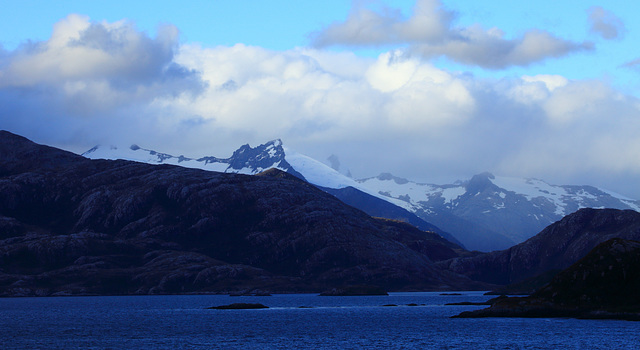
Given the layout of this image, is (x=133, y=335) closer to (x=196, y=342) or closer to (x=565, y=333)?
(x=196, y=342)

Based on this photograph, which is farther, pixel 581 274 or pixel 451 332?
pixel 581 274

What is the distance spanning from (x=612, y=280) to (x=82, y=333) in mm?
120967

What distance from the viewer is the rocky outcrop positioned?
185250mm

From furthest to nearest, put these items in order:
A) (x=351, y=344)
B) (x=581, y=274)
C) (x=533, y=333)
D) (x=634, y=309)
Answer: (x=581, y=274) < (x=634, y=309) < (x=533, y=333) < (x=351, y=344)

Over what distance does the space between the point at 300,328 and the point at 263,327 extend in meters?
10.2

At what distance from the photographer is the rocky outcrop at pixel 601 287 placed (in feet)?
608

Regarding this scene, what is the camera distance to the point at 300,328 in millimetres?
194625

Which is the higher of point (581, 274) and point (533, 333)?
point (581, 274)

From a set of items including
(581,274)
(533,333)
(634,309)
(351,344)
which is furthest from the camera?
(581,274)

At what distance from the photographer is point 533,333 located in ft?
555

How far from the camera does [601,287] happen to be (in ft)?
619

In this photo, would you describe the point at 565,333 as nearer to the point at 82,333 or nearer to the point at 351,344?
the point at 351,344

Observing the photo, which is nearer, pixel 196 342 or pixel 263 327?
pixel 196 342

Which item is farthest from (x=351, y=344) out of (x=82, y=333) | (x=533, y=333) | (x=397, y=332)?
(x=82, y=333)
